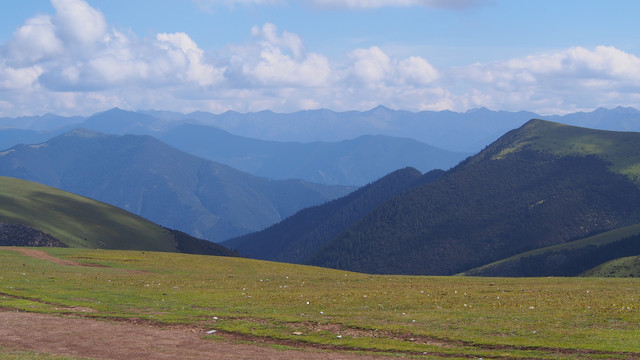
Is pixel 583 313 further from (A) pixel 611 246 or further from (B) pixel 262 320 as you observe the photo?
(A) pixel 611 246

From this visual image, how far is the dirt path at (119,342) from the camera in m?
27.1

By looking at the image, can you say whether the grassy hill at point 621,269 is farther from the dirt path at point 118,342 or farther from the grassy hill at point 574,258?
the dirt path at point 118,342

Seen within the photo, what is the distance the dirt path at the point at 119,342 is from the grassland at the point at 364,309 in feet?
6.41

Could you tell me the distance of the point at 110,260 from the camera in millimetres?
74625

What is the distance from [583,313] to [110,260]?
59282 mm

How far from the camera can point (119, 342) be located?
29.4 m

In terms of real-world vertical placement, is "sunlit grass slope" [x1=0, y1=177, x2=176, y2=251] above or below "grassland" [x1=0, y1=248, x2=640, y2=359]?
above

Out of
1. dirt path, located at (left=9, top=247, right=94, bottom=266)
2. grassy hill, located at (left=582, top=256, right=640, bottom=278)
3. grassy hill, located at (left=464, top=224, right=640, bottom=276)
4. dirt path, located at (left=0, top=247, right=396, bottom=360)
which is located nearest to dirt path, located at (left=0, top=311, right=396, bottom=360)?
dirt path, located at (left=0, top=247, right=396, bottom=360)

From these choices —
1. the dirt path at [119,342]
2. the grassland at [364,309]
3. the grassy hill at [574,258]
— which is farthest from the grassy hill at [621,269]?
the dirt path at [119,342]

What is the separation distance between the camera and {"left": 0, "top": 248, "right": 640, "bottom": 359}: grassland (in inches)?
1111

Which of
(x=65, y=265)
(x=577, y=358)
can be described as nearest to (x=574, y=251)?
(x=65, y=265)

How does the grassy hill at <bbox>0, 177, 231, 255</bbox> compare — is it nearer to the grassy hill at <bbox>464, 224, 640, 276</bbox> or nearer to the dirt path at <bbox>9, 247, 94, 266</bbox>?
the dirt path at <bbox>9, 247, 94, 266</bbox>

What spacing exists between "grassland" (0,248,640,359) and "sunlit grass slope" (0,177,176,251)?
76489mm

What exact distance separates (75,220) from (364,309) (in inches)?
5183
